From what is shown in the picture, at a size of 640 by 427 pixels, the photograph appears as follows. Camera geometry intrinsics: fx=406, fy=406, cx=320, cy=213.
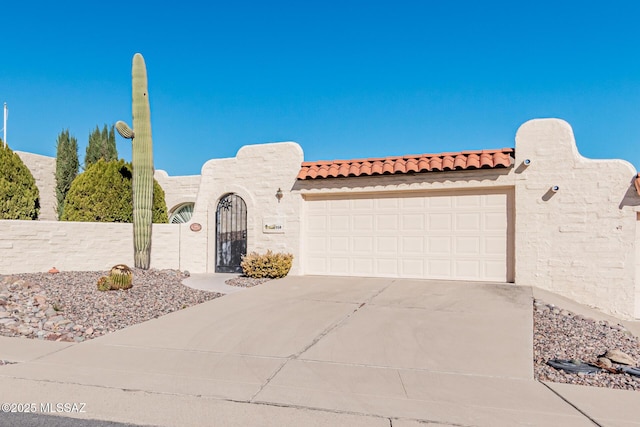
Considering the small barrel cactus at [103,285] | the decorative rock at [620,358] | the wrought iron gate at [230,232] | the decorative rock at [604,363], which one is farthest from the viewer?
the wrought iron gate at [230,232]

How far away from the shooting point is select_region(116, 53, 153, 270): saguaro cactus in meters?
12.0

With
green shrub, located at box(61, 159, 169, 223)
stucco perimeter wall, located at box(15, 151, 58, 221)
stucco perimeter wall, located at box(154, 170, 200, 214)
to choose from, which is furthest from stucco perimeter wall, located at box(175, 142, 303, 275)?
stucco perimeter wall, located at box(15, 151, 58, 221)

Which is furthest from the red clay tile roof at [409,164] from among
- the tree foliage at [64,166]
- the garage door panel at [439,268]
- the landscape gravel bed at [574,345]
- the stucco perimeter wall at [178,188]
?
the tree foliage at [64,166]

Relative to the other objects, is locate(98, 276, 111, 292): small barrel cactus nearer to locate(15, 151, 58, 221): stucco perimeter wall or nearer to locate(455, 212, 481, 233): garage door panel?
locate(455, 212, 481, 233): garage door panel

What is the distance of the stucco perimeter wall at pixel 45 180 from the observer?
16.6m

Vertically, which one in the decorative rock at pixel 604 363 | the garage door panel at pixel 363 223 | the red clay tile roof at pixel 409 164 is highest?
the red clay tile roof at pixel 409 164

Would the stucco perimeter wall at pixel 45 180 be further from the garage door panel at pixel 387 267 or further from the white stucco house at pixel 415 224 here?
the garage door panel at pixel 387 267

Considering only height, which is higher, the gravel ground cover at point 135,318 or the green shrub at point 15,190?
the green shrub at point 15,190

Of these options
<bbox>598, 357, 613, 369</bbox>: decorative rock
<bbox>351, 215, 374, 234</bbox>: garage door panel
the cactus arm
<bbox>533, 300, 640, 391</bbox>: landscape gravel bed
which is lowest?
<bbox>533, 300, 640, 391</bbox>: landscape gravel bed

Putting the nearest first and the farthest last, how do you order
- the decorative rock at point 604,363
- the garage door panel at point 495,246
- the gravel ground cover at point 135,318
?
1. the decorative rock at point 604,363
2. the gravel ground cover at point 135,318
3. the garage door panel at point 495,246

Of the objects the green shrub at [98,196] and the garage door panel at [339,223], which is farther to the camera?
the green shrub at [98,196]

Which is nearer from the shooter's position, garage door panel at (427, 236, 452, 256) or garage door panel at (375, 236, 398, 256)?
garage door panel at (427, 236, 452, 256)

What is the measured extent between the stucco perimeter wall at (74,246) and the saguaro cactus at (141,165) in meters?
0.42

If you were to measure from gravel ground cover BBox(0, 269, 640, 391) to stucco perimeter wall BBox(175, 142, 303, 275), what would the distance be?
10.1 ft
